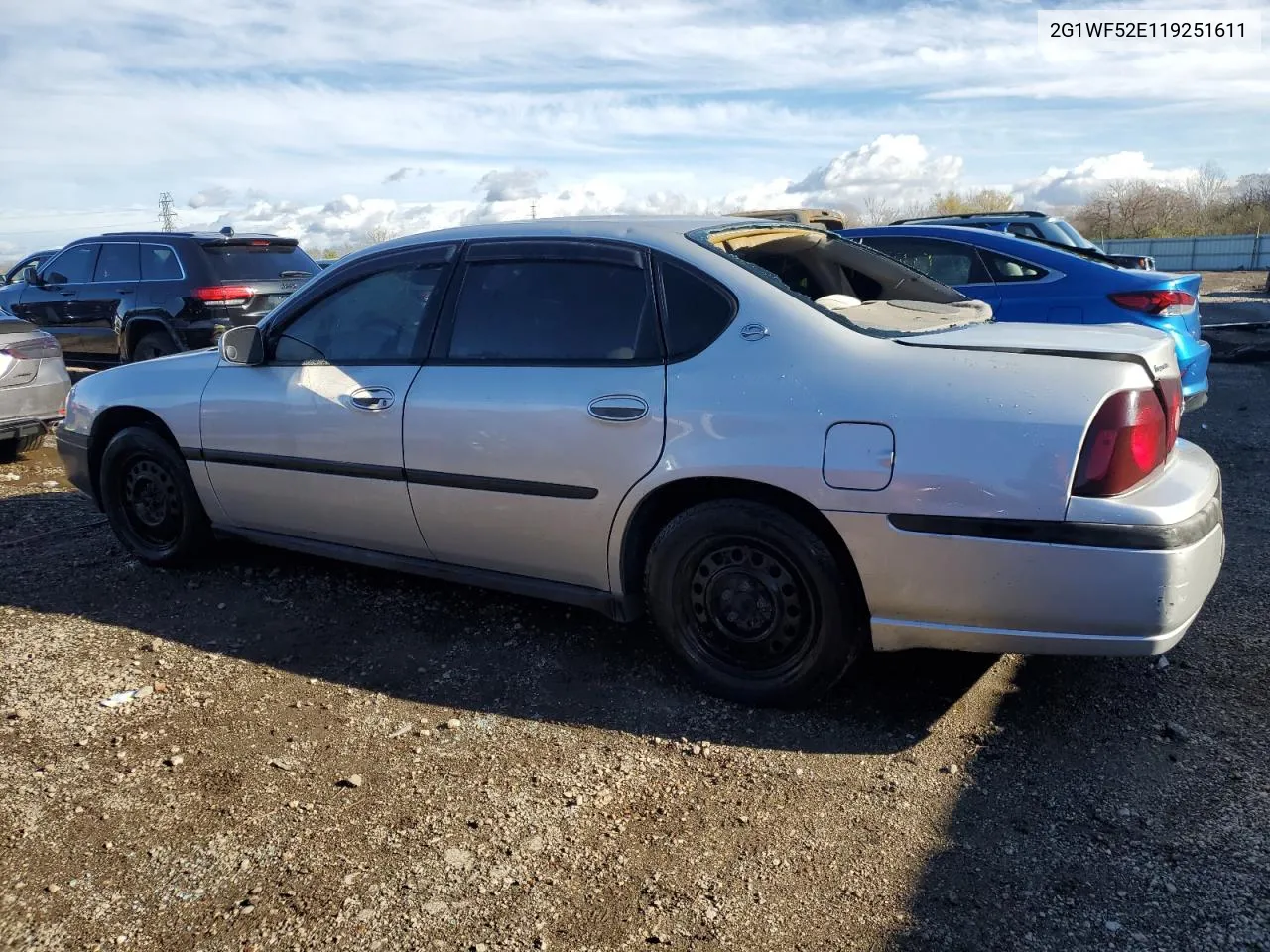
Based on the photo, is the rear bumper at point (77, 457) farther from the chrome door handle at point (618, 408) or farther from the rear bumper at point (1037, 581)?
the rear bumper at point (1037, 581)

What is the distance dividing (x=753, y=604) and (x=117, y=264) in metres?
8.99

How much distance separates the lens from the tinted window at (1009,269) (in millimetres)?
7008

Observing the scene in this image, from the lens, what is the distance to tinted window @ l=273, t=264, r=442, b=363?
4.09 m

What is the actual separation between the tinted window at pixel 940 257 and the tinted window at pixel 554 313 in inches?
159

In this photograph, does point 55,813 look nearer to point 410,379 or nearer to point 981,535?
point 410,379

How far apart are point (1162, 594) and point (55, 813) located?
3236 mm

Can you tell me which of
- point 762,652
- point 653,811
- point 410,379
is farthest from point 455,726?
point 410,379

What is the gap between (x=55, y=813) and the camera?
117 inches

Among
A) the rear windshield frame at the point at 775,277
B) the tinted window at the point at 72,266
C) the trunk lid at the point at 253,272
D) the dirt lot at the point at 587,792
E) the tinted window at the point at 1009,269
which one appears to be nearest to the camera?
the dirt lot at the point at 587,792

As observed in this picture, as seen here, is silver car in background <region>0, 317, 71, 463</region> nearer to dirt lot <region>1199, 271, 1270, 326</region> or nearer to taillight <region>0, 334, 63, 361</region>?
taillight <region>0, 334, 63, 361</region>

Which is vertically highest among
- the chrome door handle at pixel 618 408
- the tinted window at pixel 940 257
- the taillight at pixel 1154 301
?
the tinted window at pixel 940 257

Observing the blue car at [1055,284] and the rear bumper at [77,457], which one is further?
the blue car at [1055,284]

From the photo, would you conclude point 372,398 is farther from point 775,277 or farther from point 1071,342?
point 1071,342

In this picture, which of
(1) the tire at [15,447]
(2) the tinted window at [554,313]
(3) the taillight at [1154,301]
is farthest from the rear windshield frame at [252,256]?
(3) the taillight at [1154,301]
